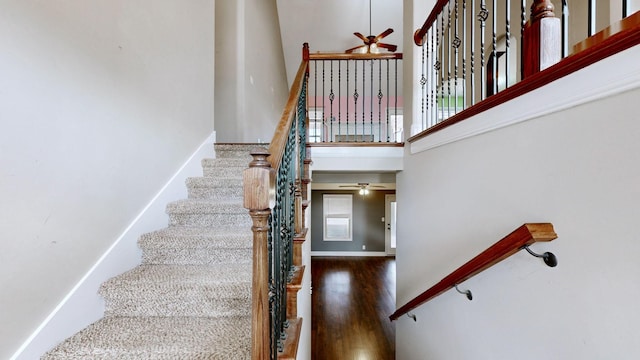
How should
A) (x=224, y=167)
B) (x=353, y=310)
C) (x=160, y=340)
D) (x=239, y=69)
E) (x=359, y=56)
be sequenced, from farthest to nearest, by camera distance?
(x=353, y=310) < (x=239, y=69) < (x=359, y=56) < (x=224, y=167) < (x=160, y=340)

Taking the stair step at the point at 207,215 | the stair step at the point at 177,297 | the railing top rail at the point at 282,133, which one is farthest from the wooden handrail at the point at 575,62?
the stair step at the point at 207,215

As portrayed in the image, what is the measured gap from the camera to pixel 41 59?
4.11ft

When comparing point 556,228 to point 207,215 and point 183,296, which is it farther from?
point 207,215

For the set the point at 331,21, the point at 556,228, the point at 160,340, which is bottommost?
the point at 160,340

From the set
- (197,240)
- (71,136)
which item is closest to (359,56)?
(197,240)

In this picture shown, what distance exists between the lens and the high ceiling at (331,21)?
5.77m

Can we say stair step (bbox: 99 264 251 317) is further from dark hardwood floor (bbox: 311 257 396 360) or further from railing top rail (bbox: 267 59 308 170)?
dark hardwood floor (bbox: 311 257 396 360)

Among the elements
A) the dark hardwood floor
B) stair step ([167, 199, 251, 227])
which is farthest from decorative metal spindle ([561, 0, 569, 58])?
the dark hardwood floor

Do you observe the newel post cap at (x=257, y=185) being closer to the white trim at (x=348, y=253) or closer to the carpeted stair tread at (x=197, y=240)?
the carpeted stair tread at (x=197, y=240)

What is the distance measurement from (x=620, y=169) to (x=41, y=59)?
6.75ft

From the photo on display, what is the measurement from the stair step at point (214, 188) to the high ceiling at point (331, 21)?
4.85 metres

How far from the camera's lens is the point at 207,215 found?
7.06 feet

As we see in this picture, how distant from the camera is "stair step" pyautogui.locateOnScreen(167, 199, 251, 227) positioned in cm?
214

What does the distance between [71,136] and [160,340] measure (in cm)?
103
